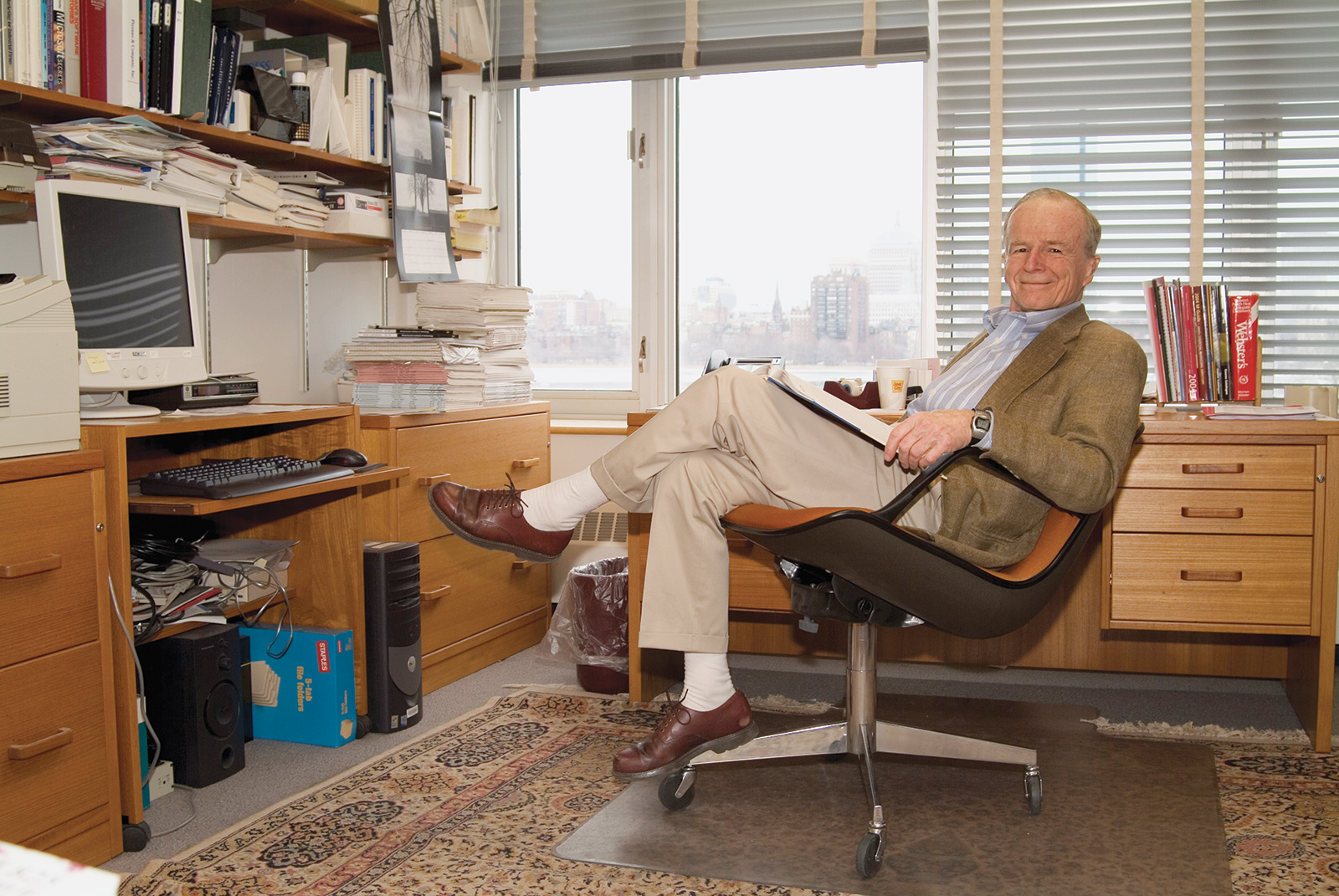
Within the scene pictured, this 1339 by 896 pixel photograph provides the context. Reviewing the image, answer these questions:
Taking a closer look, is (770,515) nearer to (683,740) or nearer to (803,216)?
(683,740)

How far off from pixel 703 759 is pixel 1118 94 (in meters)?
2.20

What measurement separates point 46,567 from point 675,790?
1104mm

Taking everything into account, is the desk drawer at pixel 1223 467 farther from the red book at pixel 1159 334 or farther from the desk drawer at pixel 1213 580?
the red book at pixel 1159 334

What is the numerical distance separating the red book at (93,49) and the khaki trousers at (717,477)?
4.10 feet

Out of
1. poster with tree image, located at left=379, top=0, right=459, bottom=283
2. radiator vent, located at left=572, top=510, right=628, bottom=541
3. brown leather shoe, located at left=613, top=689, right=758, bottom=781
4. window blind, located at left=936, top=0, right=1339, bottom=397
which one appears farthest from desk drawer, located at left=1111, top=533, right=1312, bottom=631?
poster with tree image, located at left=379, top=0, right=459, bottom=283

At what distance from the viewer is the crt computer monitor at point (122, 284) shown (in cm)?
196

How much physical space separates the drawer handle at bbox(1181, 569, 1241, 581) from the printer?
7.18 feet

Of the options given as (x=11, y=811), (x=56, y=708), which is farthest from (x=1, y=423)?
(x=11, y=811)

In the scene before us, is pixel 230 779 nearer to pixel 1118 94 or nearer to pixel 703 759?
pixel 703 759

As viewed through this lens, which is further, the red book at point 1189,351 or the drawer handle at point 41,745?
the red book at point 1189,351

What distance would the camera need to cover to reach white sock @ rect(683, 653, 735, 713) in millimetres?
1904

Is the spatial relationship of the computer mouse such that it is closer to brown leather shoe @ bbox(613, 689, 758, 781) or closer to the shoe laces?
the shoe laces

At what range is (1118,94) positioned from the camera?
9.78 feet

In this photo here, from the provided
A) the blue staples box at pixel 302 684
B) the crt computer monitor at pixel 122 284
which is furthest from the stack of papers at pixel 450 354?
the blue staples box at pixel 302 684
